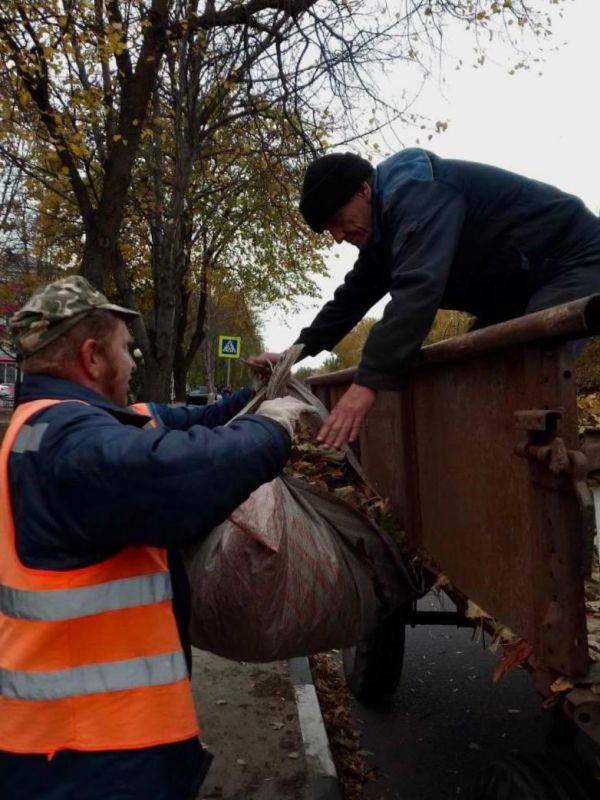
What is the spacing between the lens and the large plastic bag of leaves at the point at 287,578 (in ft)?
6.29

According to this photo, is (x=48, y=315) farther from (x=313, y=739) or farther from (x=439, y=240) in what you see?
(x=313, y=739)

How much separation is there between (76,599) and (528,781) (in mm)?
1112

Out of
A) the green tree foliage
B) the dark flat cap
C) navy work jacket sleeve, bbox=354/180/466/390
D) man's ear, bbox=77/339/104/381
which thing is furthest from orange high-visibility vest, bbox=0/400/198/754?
the green tree foliage

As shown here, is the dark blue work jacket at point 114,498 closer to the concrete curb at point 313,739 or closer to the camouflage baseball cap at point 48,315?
the camouflage baseball cap at point 48,315

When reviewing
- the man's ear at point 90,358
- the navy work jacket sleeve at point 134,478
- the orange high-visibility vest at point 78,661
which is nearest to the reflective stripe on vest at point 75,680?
the orange high-visibility vest at point 78,661

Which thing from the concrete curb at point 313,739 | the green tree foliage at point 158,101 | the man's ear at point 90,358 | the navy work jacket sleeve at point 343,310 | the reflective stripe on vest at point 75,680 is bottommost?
the concrete curb at point 313,739

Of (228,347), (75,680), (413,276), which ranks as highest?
(228,347)

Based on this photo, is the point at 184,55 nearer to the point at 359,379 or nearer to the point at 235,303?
the point at 359,379

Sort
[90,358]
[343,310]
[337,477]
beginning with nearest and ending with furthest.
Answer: [90,358]
[337,477]
[343,310]

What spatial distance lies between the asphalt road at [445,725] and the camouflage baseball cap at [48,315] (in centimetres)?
226

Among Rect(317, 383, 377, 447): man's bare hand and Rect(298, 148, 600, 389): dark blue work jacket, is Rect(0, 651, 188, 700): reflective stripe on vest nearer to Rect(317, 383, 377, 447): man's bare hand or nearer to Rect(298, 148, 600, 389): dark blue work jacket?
Rect(317, 383, 377, 447): man's bare hand

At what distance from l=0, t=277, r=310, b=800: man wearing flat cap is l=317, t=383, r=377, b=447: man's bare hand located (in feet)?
1.72

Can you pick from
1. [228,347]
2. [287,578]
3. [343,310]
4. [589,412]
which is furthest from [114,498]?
[228,347]

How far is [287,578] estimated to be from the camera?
6.45 ft
